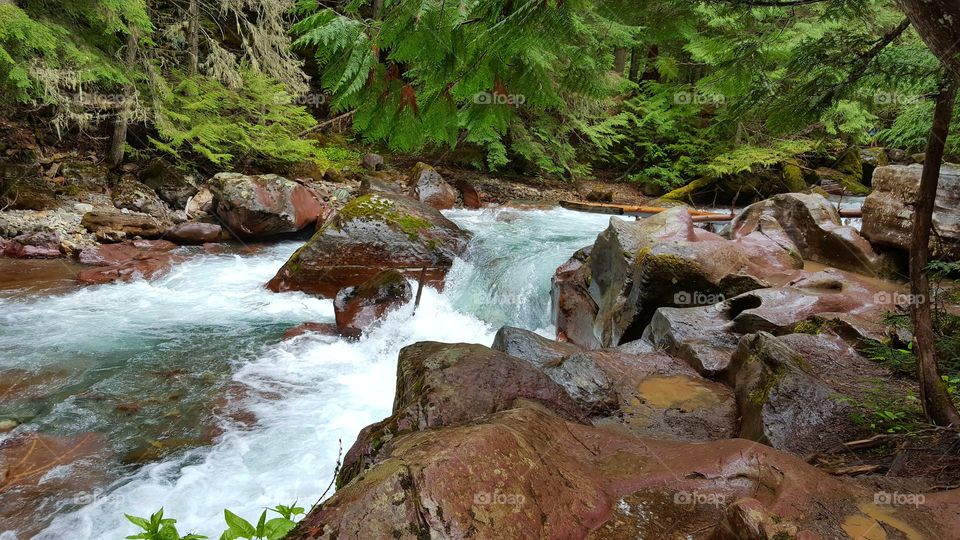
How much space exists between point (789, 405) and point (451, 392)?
239 centimetres

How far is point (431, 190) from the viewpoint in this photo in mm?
14312

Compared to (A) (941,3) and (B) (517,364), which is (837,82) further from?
(B) (517,364)

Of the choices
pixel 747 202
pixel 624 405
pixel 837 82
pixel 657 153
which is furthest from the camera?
pixel 657 153

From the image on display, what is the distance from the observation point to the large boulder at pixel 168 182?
1171 centimetres

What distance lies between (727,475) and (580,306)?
17.9 feet

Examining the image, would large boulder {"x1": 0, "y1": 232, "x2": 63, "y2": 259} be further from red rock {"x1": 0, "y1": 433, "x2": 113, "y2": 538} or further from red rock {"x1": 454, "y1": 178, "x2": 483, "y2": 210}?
red rock {"x1": 454, "y1": 178, "x2": 483, "y2": 210}

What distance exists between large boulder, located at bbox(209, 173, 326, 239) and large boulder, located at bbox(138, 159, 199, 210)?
44.2 inches

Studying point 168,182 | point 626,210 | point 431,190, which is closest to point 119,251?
point 168,182

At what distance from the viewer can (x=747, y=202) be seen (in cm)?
1655

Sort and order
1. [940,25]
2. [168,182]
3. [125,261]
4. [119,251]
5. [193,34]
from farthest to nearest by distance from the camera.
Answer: [193,34] < [168,182] < [119,251] < [125,261] < [940,25]

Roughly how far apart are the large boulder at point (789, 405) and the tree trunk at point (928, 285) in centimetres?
57

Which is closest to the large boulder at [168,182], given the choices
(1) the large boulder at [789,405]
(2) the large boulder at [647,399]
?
(2) the large boulder at [647,399]

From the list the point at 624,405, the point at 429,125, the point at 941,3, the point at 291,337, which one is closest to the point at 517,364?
the point at 624,405

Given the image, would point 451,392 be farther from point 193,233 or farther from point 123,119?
point 123,119
